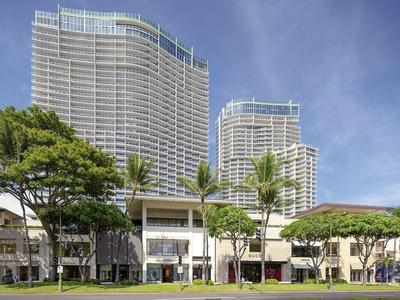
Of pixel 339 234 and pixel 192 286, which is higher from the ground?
pixel 339 234

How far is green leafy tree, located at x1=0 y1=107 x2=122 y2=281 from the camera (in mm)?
44906

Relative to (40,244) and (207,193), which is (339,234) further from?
(40,244)

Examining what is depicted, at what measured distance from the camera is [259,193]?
2110 inches

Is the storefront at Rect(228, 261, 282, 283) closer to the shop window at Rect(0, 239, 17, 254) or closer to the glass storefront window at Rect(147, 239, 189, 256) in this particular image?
the glass storefront window at Rect(147, 239, 189, 256)

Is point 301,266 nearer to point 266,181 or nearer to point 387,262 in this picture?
point 387,262

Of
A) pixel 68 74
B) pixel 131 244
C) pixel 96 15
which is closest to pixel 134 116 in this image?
pixel 68 74

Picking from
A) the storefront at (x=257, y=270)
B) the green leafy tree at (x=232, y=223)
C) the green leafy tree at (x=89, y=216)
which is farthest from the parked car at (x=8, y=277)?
the storefront at (x=257, y=270)

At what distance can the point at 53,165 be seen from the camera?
151 feet

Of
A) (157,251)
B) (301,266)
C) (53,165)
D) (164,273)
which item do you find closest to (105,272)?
(157,251)

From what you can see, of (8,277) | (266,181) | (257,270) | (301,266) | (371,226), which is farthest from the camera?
(301,266)

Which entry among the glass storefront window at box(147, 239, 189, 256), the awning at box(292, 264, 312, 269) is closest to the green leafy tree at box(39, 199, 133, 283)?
the glass storefront window at box(147, 239, 189, 256)

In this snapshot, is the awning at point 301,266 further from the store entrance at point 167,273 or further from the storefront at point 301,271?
the store entrance at point 167,273

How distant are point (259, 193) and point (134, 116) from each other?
476 feet

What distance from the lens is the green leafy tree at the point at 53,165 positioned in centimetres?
4491
